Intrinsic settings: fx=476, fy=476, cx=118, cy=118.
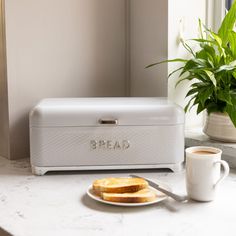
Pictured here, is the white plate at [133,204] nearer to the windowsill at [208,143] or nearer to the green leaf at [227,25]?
the windowsill at [208,143]

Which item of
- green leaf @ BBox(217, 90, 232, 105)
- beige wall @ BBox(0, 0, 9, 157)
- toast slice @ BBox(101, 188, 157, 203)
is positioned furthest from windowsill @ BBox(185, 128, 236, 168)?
beige wall @ BBox(0, 0, 9, 157)

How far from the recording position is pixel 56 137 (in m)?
1.26

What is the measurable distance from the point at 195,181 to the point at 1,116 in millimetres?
675

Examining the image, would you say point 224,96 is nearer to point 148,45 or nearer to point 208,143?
point 208,143

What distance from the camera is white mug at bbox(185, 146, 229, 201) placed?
1060mm

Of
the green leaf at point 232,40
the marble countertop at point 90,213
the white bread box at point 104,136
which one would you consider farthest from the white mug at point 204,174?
the green leaf at point 232,40

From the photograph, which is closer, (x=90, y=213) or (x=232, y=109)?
(x=90, y=213)

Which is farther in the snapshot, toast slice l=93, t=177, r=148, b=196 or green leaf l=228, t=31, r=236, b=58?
green leaf l=228, t=31, r=236, b=58

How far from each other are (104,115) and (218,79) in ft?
1.14

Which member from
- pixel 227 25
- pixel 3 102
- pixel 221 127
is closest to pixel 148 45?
pixel 227 25

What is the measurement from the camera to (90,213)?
1.01m

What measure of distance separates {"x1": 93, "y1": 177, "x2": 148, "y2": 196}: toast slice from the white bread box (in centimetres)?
18

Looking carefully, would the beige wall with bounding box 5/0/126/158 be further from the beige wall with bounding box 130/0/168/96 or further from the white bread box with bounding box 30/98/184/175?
the white bread box with bounding box 30/98/184/175

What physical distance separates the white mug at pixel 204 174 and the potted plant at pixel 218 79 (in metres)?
0.28
